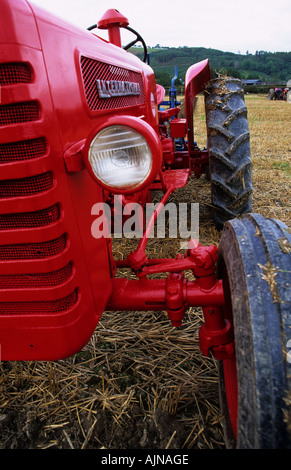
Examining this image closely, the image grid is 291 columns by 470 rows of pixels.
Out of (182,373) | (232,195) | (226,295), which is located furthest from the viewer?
(232,195)

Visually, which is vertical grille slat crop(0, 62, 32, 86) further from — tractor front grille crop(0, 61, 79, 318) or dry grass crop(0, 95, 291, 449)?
dry grass crop(0, 95, 291, 449)

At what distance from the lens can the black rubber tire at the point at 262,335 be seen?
848 mm

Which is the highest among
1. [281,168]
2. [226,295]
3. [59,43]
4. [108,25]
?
[108,25]

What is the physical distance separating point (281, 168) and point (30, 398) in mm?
4680

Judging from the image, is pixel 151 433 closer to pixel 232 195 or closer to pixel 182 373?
pixel 182 373

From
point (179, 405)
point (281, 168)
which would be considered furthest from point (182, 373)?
point (281, 168)

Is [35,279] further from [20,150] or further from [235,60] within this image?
[235,60]

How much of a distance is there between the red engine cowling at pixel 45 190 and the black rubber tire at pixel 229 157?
1292 mm

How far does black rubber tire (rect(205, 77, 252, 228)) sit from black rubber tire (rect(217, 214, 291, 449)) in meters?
1.25

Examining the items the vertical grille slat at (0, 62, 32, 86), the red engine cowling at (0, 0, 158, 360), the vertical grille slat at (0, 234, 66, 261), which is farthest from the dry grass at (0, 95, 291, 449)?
the vertical grille slat at (0, 62, 32, 86)

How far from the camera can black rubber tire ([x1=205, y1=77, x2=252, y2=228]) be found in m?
2.32

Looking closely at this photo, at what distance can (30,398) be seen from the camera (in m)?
1.54

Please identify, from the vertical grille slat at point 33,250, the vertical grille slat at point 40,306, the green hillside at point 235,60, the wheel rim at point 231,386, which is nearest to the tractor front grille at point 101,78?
the vertical grille slat at point 33,250

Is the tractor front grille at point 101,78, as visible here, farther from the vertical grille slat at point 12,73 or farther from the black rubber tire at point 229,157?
the black rubber tire at point 229,157
